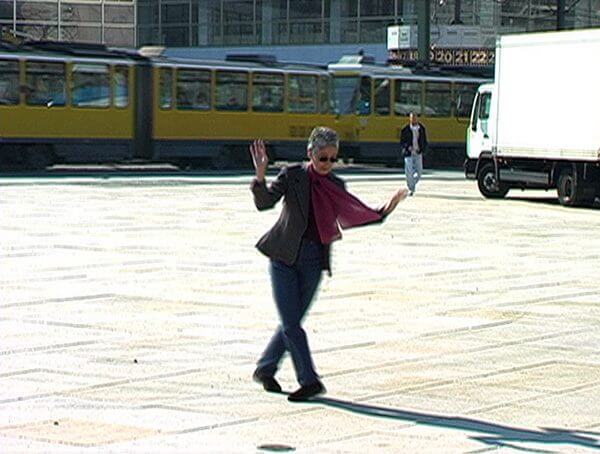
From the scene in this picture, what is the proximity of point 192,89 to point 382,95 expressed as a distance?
23.8ft

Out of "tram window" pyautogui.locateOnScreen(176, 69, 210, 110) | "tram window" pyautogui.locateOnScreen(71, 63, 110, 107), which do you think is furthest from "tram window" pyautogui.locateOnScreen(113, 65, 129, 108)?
"tram window" pyautogui.locateOnScreen(176, 69, 210, 110)

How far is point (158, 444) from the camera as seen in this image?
27.4 feet

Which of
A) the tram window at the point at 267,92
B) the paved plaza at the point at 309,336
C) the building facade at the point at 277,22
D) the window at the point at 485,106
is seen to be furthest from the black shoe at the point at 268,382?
the building facade at the point at 277,22

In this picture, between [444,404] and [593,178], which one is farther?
[593,178]

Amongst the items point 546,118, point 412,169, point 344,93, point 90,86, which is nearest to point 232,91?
point 344,93

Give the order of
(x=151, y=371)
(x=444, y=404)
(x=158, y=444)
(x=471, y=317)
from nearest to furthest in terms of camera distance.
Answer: (x=158, y=444), (x=444, y=404), (x=151, y=371), (x=471, y=317)

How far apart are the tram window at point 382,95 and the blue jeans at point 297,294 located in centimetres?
3890

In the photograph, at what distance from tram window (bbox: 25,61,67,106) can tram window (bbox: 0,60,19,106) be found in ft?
1.03

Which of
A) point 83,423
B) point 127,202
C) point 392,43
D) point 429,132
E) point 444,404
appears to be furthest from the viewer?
point 392,43

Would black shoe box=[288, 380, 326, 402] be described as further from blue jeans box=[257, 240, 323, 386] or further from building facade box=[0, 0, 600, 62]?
building facade box=[0, 0, 600, 62]

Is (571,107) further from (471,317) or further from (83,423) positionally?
(83,423)

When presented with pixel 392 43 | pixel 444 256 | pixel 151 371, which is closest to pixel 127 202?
pixel 444 256

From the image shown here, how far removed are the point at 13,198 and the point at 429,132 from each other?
75.2ft

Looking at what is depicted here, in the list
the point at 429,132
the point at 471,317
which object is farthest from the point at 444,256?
the point at 429,132
